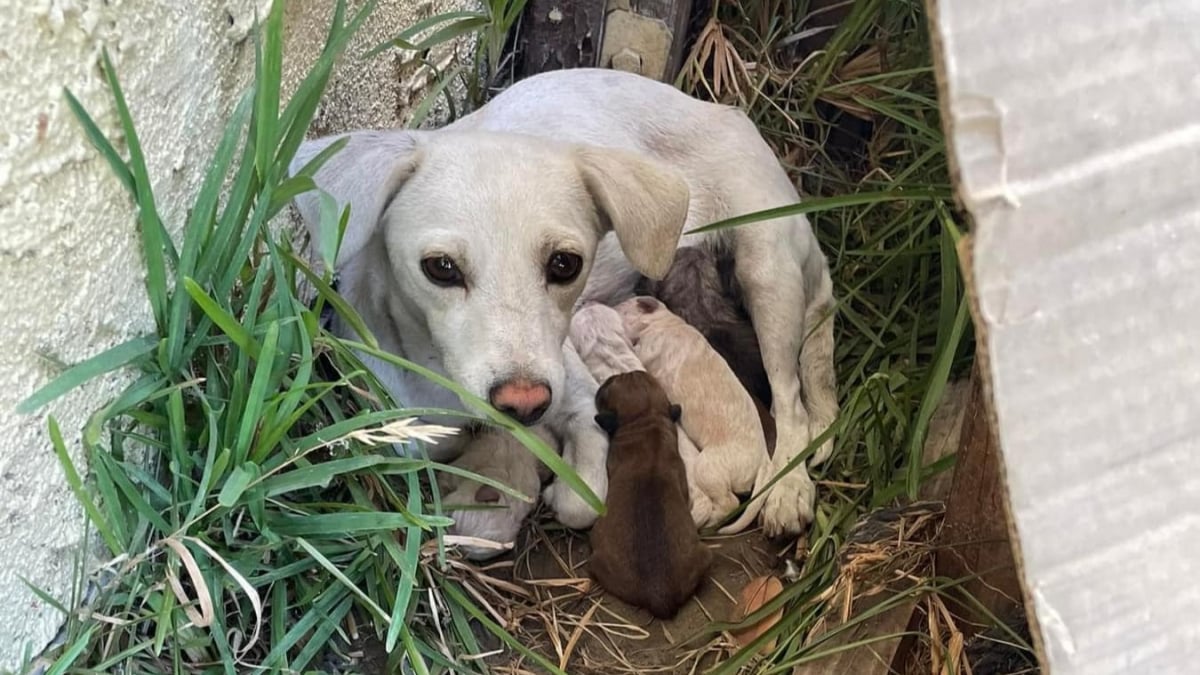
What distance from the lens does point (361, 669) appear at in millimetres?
1850

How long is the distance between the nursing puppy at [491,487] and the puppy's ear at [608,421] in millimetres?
171

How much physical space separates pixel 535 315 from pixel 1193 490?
1172 mm

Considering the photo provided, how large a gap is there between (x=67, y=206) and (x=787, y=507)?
1621 mm

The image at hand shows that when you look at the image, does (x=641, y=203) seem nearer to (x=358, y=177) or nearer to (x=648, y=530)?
(x=358, y=177)

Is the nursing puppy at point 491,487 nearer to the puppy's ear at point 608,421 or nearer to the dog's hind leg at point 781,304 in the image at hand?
the puppy's ear at point 608,421

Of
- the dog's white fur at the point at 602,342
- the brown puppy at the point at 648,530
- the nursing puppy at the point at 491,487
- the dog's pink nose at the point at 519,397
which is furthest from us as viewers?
the dog's white fur at the point at 602,342

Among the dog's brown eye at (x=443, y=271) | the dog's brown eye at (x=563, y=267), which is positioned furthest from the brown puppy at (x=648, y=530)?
the dog's brown eye at (x=443, y=271)

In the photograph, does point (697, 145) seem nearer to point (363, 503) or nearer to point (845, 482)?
point (845, 482)

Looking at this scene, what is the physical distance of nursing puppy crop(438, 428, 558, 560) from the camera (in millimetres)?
2312

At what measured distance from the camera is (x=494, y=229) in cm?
201

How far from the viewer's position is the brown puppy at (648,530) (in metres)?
2.19

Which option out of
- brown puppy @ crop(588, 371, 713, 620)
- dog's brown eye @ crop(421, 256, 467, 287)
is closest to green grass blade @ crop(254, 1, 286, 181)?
dog's brown eye @ crop(421, 256, 467, 287)

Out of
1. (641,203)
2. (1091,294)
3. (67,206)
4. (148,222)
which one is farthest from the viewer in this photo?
(641,203)

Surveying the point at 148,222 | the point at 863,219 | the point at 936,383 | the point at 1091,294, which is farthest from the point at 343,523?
the point at 863,219
